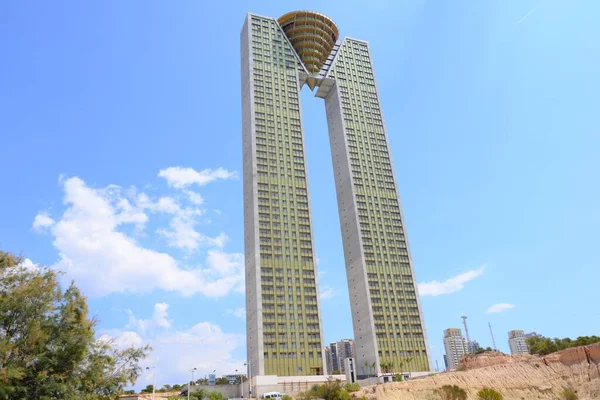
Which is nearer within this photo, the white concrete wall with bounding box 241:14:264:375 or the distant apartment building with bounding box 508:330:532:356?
the white concrete wall with bounding box 241:14:264:375

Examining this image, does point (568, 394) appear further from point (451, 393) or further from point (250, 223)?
point (250, 223)

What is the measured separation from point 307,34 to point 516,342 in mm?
143713

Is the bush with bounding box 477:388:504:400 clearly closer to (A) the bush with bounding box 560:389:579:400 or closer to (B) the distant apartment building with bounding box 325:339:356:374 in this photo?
(A) the bush with bounding box 560:389:579:400

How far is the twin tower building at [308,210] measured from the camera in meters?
111

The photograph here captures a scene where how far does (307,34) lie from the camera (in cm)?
15075

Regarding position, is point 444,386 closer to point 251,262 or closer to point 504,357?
point 504,357

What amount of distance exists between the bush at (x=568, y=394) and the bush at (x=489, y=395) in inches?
331

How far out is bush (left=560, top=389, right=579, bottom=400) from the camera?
6253cm

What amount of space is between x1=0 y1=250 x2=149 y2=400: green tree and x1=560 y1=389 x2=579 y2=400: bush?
57479 millimetres

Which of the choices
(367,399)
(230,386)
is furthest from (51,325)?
(230,386)

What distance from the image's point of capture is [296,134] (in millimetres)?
134250

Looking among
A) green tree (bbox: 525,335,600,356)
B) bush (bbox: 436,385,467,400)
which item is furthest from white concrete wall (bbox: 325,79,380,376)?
bush (bbox: 436,385,467,400)

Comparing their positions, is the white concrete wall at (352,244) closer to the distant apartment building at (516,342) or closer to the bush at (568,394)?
the bush at (568,394)

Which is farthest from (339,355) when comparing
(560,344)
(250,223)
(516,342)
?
(560,344)
